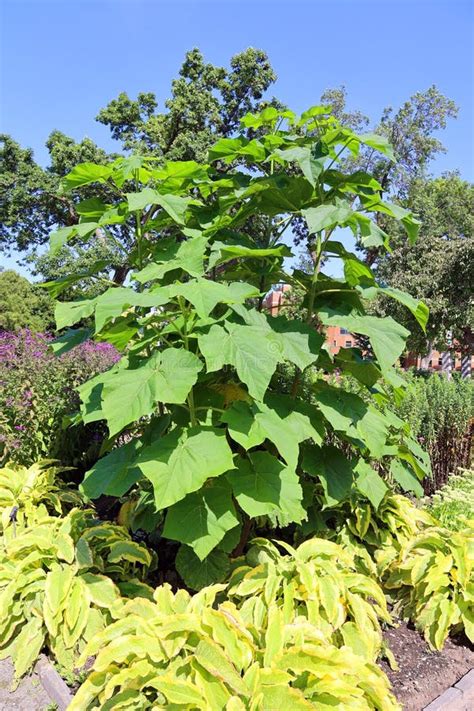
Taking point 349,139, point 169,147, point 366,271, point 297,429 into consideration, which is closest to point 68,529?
point 297,429

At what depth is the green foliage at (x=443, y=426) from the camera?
4.86m

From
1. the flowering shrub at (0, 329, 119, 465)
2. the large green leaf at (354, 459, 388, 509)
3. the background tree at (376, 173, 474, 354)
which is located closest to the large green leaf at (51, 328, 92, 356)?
the large green leaf at (354, 459, 388, 509)

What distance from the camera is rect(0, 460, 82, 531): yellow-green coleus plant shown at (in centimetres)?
318

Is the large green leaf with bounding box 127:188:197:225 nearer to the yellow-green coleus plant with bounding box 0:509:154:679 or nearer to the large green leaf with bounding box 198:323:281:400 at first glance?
the large green leaf with bounding box 198:323:281:400

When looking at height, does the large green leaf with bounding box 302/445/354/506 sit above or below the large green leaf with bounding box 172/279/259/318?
below

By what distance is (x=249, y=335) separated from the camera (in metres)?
1.96

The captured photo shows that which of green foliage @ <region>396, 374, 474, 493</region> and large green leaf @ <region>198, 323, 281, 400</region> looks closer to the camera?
large green leaf @ <region>198, 323, 281, 400</region>

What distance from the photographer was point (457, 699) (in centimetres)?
217

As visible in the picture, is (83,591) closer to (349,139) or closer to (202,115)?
(349,139)

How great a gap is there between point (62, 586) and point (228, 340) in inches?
54.6

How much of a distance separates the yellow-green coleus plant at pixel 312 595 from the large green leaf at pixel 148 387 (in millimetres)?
912

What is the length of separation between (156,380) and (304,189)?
1.14 meters

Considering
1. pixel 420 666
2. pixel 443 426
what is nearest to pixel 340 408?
pixel 420 666

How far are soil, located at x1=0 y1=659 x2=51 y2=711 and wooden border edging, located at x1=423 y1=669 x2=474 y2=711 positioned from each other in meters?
1.52
